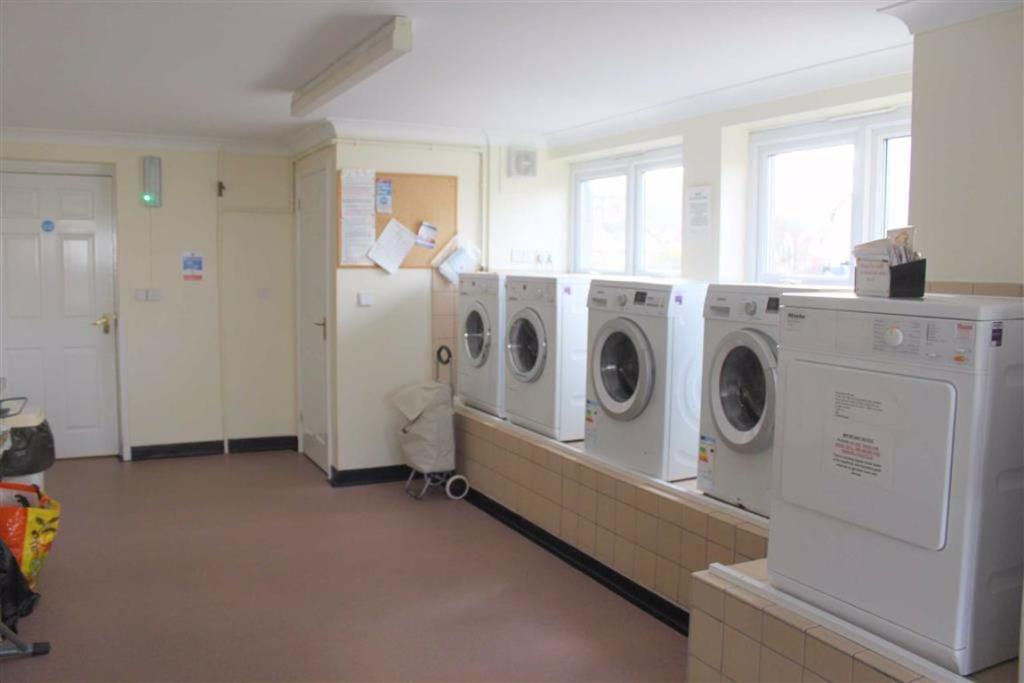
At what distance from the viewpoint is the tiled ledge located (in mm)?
2061

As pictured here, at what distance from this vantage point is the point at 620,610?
12.1 feet

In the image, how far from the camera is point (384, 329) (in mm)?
5711

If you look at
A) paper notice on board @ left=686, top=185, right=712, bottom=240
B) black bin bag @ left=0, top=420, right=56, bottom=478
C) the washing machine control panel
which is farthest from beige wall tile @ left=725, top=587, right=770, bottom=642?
black bin bag @ left=0, top=420, right=56, bottom=478

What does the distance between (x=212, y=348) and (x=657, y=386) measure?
412cm

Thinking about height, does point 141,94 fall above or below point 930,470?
above

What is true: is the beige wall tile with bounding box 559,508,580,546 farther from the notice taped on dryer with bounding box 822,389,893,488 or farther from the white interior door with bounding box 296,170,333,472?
the white interior door with bounding box 296,170,333,472

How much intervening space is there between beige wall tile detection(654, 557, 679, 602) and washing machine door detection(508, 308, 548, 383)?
1394mm

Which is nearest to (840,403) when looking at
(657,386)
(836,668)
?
(836,668)

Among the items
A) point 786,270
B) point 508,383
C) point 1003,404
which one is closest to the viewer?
point 1003,404

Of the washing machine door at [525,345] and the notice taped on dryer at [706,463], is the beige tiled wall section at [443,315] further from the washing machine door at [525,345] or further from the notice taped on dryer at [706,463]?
the notice taped on dryer at [706,463]

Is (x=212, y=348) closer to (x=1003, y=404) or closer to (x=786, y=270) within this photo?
(x=786, y=270)

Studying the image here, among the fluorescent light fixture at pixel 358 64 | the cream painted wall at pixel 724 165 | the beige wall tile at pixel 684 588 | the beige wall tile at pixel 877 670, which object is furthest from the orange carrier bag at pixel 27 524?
the cream painted wall at pixel 724 165

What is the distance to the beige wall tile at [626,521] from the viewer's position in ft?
12.3

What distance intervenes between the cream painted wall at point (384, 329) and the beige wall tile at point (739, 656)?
11.7 feet
